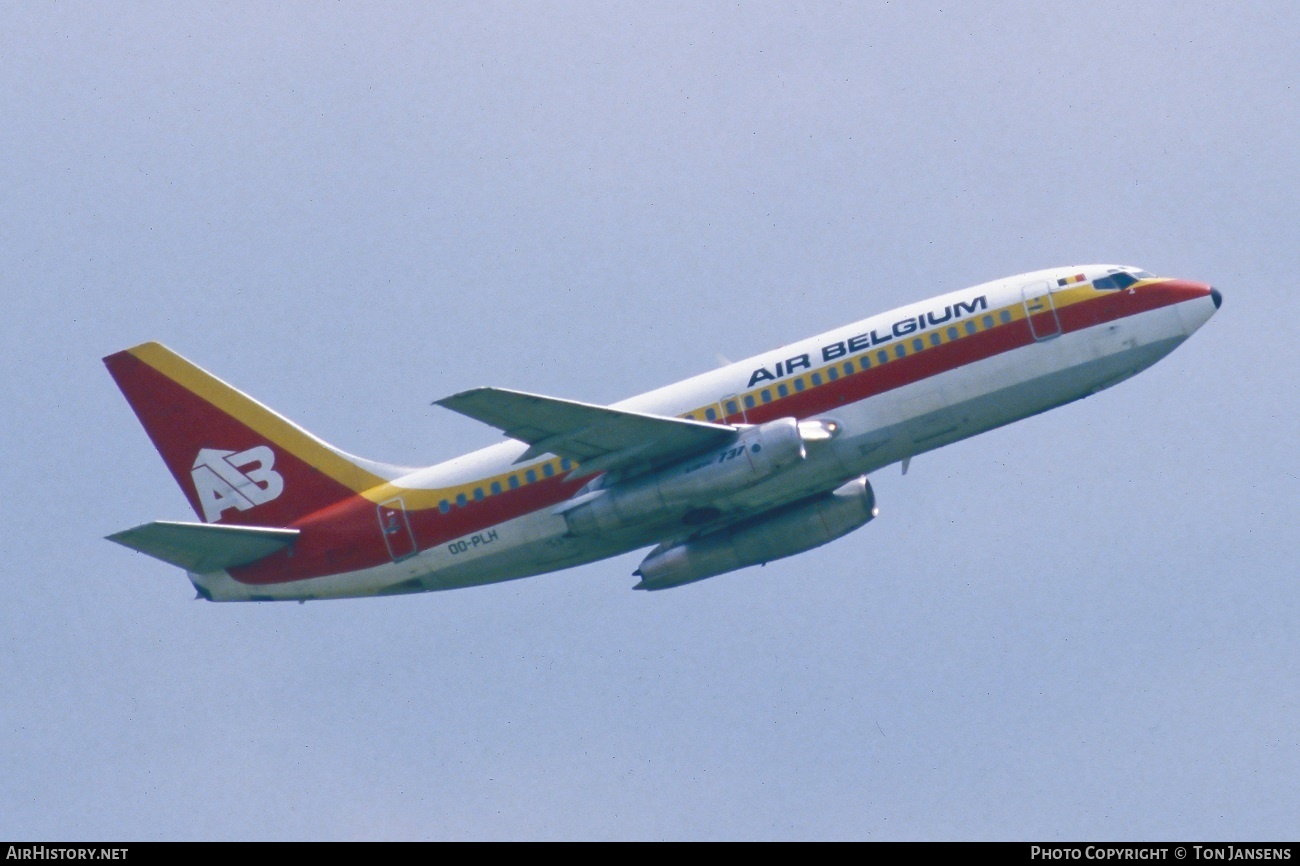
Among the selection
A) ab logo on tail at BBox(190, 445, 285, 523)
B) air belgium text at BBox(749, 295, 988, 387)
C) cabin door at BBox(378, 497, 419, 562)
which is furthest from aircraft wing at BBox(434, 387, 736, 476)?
ab logo on tail at BBox(190, 445, 285, 523)

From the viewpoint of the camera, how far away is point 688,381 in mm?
51625

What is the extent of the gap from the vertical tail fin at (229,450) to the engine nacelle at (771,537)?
850 cm

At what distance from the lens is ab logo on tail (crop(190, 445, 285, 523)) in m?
55.1

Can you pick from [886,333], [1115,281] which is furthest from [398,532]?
[1115,281]

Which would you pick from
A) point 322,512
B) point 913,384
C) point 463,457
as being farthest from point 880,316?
point 322,512

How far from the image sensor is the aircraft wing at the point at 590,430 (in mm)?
46469

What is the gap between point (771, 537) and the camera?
5222 centimetres

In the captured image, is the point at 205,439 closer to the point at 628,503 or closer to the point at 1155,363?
the point at 628,503

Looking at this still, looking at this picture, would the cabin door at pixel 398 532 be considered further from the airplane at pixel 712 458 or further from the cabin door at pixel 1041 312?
the cabin door at pixel 1041 312

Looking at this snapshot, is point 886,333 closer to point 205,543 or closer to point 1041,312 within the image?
point 1041,312

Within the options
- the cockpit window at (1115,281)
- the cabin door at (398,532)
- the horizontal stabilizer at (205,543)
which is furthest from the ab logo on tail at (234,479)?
the cockpit window at (1115,281)

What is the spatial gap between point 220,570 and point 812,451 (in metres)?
17.7

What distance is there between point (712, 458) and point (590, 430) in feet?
10.9

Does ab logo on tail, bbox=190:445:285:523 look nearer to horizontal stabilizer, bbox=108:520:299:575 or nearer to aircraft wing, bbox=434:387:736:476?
horizontal stabilizer, bbox=108:520:299:575
